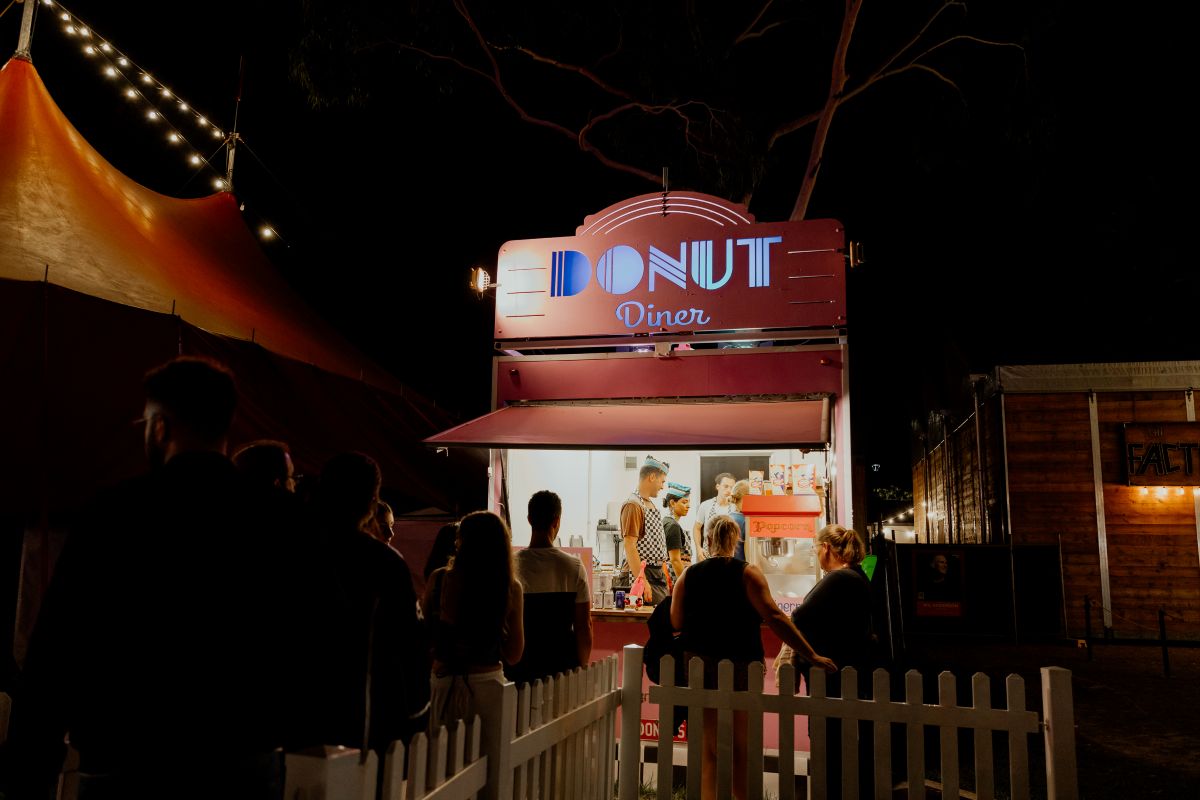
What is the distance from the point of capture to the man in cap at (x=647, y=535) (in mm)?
6512

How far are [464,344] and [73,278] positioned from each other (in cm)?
1525

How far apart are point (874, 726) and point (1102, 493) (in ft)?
38.2

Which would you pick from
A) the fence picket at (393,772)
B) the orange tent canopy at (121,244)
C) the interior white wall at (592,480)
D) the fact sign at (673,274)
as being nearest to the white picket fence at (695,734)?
the fence picket at (393,772)

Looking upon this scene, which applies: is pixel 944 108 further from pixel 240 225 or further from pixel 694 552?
pixel 240 225

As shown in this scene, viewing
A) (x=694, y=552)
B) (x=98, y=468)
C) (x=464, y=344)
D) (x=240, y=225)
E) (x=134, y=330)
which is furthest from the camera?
(x=464, y=344)

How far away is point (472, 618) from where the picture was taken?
333cm

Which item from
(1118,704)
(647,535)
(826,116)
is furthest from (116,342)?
(1118,704)

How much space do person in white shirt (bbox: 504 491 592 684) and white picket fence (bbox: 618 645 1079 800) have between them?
53 centimetres

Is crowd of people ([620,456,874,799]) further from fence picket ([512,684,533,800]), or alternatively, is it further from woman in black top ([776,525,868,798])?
fence picket ([512,684,533,800])

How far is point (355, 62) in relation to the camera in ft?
38.5

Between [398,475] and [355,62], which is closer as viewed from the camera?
[398,475]

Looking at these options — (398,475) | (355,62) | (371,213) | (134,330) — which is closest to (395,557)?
(134,330)

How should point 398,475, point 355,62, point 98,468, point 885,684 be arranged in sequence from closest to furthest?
point 885,684 < point 98,468 < point 398,475 < point 355,62

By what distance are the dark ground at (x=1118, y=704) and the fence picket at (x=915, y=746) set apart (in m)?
2.63
